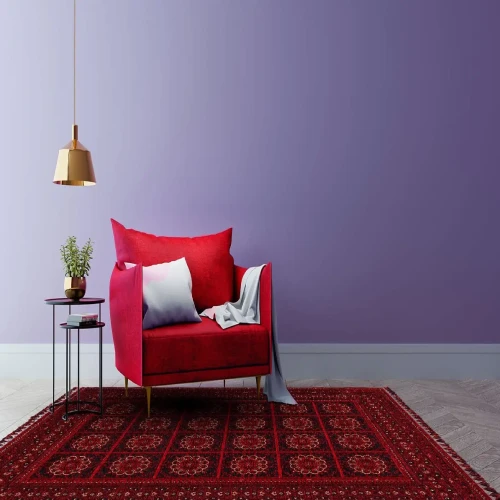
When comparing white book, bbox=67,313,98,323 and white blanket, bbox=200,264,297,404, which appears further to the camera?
white blanket, bbox=200,264,297,404

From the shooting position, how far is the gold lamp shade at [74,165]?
3047mm

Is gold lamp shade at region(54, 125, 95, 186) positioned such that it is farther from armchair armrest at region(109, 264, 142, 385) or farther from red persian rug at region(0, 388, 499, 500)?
red persian rug at region(0, 388, 499, 500)

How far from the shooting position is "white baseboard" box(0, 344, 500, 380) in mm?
3561

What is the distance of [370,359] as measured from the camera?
360 centimetres

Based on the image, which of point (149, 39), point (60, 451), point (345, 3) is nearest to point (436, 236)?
point (345, 3)

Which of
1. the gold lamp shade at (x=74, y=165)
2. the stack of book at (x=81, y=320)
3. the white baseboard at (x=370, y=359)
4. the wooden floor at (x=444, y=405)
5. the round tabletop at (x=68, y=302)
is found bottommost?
the wooden floor at (x=444, y=405)

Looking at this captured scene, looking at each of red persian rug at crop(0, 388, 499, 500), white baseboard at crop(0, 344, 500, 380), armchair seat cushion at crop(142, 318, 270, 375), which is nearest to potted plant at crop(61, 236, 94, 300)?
armchair seat cushion at crop(142, 318, 270, 375)

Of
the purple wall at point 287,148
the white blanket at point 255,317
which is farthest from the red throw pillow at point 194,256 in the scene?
the purple wall at point 287,148

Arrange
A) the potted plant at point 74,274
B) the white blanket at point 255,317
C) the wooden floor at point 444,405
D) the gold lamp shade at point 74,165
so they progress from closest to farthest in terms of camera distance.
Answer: the wooden floor at point 444,405 < the potted plant at point 74,274 < the white blanket at point 255,317 < the gold lamp shade at point 74,165

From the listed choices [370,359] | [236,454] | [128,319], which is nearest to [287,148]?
[370,359]

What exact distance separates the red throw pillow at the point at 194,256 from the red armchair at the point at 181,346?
26cm

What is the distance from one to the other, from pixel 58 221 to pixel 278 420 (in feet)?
6.60

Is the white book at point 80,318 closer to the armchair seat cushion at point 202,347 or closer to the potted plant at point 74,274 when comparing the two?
the potted plant at point 74,274

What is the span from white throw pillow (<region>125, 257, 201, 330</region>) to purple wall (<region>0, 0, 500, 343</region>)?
0.76 metres
